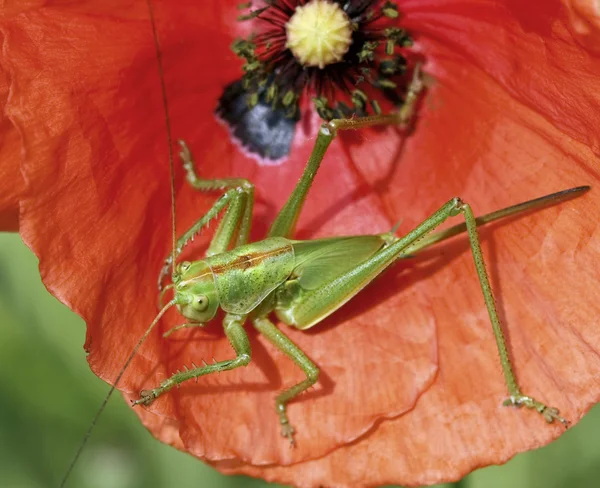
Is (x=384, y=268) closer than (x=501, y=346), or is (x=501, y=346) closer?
(x=501, y=346)

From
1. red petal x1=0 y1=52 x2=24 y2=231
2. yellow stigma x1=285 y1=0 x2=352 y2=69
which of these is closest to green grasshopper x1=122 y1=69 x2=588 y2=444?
yellow stigma x1=285 y1=0 x2=352 y2=69

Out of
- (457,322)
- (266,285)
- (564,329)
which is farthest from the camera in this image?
(266,285)

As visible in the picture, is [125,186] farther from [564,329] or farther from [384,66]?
[564,329]

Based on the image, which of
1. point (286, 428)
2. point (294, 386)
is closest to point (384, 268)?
point (294, 386)

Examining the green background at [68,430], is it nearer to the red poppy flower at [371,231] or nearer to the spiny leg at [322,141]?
the red poppy flower at [371,231]

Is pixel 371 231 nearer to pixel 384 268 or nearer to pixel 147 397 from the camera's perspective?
pixel 384 268

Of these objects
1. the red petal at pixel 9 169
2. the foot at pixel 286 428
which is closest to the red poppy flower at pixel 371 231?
the foot at pixel 286 428

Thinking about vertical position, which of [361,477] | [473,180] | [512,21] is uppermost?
[512,21]

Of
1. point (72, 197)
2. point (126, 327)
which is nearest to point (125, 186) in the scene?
point (72, 197)
